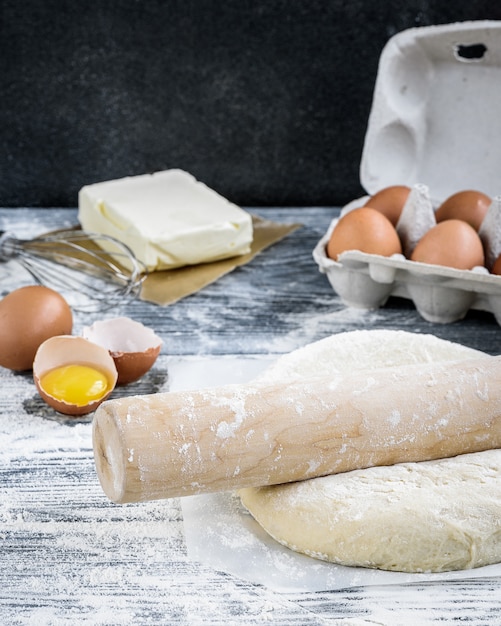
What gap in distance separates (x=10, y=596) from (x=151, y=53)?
1103 millimetres

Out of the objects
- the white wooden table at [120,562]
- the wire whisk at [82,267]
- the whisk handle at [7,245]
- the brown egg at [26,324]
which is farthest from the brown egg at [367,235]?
the whisk handle at [7,245]

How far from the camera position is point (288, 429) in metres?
0.76

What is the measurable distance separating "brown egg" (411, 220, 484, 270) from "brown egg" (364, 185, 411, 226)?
0.45 feet

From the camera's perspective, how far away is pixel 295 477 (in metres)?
0.77

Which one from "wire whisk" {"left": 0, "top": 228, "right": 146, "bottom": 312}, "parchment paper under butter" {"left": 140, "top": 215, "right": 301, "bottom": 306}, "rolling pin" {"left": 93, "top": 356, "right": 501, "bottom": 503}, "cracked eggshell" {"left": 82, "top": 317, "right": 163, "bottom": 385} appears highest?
"rolling pin" {"left": 93, "top": 356, "right": 501, "bottom": 503}

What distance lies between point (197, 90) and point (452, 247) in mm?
667

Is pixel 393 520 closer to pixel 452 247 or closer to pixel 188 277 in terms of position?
pixel 452 247

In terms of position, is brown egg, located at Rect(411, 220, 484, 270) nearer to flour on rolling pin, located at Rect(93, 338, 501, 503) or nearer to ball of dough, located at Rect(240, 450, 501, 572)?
flour on rolling pin, located at Rect(93, 338, 501, 503)

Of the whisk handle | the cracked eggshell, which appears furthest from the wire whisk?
the cracked eggshell

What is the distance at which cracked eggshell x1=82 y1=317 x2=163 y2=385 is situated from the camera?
1.01 meters

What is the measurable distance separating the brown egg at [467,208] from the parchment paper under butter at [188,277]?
32 centimetres

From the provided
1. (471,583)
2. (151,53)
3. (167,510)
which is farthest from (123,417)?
(151,53)

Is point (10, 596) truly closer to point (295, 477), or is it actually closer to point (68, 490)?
point (68, 490)

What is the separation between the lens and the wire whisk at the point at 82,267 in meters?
1.26
